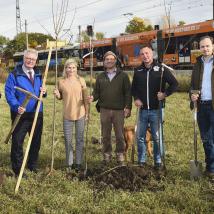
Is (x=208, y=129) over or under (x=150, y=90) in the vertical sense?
under

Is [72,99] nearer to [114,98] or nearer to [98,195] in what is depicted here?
[114,98]

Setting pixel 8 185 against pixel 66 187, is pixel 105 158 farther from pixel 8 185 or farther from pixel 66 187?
pixel 8 185

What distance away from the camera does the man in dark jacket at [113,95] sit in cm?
548

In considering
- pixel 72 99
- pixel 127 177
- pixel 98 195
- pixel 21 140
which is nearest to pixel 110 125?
pixel 72 99

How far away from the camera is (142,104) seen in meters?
5.28

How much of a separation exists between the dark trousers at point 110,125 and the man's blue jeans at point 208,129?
1.20 m

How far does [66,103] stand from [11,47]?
44.5 meters

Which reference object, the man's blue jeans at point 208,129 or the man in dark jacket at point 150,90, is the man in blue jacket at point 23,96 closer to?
the man in dark jacket at point 150,90

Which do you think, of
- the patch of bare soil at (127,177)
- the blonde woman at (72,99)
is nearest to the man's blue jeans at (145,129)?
the patch of bare soil at (127,177)

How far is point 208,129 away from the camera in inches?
198

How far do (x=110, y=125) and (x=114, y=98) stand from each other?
0.46 m

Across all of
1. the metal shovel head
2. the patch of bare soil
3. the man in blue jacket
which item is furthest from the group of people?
the patch of bare soil

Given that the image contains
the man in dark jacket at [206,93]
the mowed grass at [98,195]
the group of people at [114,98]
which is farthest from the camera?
the group of people at [114,98]

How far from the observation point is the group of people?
4.86 m
